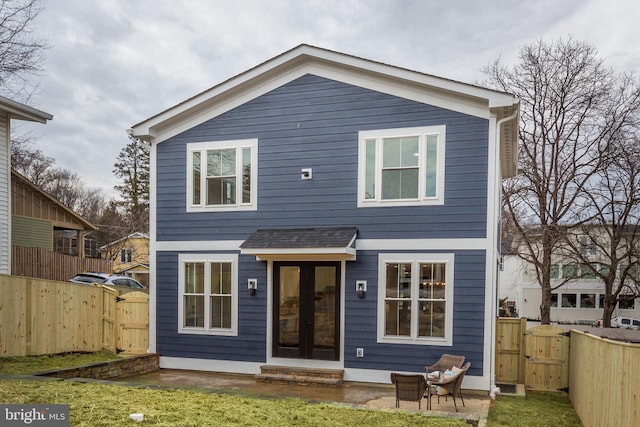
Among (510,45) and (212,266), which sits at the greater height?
(510,45)

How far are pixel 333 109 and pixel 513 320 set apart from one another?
622cm

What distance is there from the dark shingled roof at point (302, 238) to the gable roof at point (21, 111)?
6799 millimetres

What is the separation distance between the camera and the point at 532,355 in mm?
10438

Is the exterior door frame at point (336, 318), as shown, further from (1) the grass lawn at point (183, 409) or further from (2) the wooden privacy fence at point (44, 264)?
(2) the wooden privacy fence at point (44, 264)

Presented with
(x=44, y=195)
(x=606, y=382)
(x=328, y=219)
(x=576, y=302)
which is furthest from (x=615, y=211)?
(x=44, y=195)

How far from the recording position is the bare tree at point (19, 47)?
13875 millimetres

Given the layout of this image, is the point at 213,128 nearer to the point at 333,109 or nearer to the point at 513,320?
the point at 333,109

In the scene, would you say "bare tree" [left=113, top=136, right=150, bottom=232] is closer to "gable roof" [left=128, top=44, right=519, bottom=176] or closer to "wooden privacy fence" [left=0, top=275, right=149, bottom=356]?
"wooden privacy fence" [left=0, top=275, right=149, bottom=356]

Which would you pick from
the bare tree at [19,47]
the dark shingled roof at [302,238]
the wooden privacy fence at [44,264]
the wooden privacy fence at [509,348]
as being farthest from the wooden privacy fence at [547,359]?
the wooden privacy fence at [44,264]

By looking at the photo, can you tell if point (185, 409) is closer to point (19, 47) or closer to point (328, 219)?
point (328, 219)

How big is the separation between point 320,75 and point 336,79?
0.38 m

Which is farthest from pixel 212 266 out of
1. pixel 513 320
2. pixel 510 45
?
pixel 510 45

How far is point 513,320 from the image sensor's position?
417 inches

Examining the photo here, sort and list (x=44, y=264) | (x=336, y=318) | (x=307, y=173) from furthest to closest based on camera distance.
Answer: (x=44, y=264)
(x=307, y=173)
(x=336, y=318)
